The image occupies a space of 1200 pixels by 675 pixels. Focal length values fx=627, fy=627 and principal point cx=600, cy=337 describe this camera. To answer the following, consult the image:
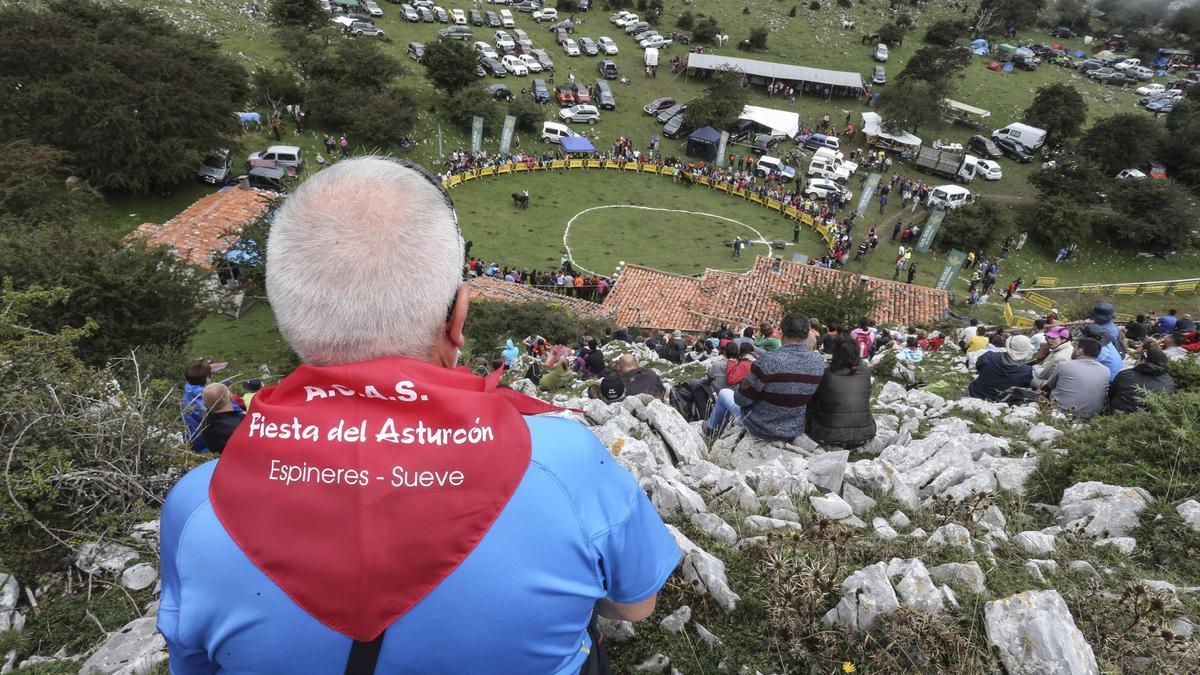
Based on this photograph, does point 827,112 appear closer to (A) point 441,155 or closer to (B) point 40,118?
(A) point 441,155

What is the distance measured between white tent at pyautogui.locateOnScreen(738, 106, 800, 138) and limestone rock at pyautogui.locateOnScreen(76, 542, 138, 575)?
41062 millimetres

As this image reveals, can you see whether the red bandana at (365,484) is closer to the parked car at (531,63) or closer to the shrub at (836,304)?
the shrub at (836,304)

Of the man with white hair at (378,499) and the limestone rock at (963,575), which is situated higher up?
the man with white hair at (378,499)

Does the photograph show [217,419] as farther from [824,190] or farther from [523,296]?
[824,190]

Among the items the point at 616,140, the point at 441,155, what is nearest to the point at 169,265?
the point at 441,155

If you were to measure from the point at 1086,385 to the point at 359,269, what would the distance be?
8.95m

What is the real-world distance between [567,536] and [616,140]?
40.0 m

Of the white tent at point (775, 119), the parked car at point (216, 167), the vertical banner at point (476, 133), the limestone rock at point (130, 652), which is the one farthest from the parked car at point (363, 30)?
the limestone rock at point (130, 652)

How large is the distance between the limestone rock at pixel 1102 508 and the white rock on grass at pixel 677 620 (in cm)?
301

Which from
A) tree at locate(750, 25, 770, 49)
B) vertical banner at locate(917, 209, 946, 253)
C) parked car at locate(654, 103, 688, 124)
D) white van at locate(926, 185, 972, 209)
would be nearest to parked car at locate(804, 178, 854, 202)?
white van at locate(926, 185, 972, 209)

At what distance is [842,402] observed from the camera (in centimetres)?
668

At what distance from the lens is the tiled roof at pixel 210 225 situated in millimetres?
21328

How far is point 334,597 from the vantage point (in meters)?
1.56

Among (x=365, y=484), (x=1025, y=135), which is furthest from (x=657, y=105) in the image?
(x=365, y=484)
